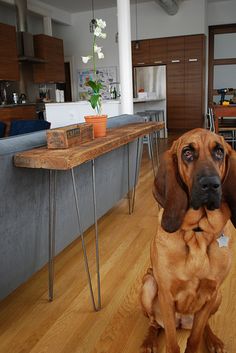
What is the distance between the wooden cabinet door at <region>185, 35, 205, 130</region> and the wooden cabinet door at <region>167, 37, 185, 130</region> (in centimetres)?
12

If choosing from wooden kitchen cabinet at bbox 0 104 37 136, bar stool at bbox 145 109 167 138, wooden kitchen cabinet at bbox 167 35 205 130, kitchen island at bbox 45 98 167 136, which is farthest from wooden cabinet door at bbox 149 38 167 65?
kitchen island at bbox 45 98 167 136

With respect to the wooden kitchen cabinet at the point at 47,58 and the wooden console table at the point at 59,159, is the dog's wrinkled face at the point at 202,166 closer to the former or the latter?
the wooden console table at the point at 59,159

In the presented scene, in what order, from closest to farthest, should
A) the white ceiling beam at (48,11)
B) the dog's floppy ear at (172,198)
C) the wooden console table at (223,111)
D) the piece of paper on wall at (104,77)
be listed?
1. the dog's floppy ear at (172,198)
2. the wooden console table at (223,111)
3. the white ceiling beam at (48,11)
4. the piece of paper on wall at (104,77)

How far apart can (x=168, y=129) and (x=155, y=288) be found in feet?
24.7

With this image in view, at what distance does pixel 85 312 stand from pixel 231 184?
1.06 m

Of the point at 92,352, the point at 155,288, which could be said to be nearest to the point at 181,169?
the point at 155,288

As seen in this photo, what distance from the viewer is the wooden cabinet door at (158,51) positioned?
8070 millimetres

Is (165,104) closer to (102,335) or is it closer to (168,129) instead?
(168,129)

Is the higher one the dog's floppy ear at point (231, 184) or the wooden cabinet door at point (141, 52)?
the wooden cabinet door at point (141, 52)

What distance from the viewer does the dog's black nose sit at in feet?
3.16

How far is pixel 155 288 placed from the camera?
1.31 m

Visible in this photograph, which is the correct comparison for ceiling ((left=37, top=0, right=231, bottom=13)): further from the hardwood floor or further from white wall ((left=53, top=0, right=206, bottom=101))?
the hardwood floor

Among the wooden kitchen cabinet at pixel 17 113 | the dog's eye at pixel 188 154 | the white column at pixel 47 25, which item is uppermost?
the white column at pixel 47 25

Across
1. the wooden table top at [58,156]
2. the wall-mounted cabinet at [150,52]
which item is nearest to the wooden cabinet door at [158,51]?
the wall-mounted cabinet at [150,52]
